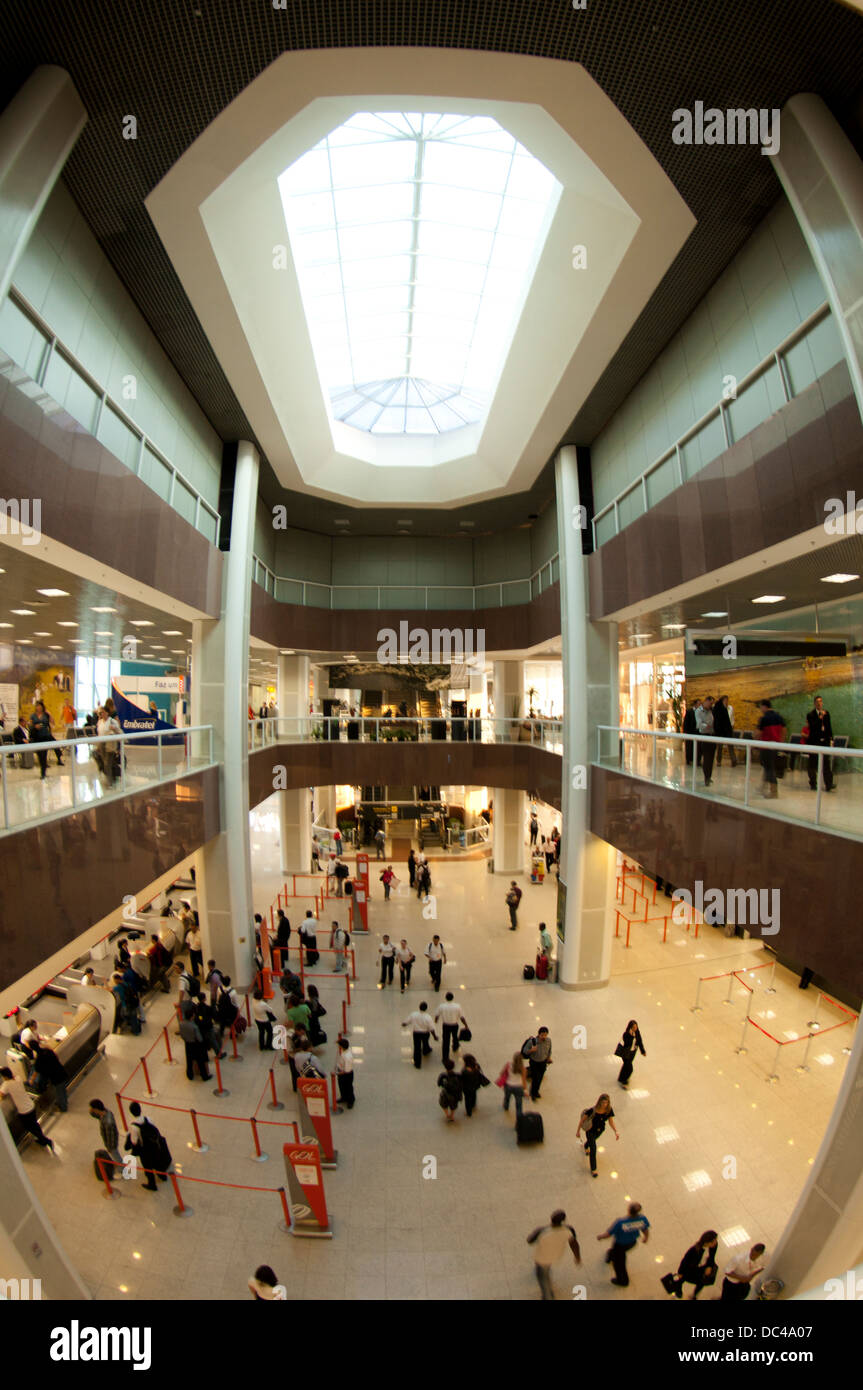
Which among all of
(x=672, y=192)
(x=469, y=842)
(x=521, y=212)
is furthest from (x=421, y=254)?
(x=469, y=842)

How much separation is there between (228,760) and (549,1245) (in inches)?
432

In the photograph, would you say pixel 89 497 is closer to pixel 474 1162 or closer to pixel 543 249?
pixel 543 249

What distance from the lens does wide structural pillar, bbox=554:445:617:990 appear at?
1484cm

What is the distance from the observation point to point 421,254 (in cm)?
1368

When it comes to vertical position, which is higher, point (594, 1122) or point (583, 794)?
point (583, 794)

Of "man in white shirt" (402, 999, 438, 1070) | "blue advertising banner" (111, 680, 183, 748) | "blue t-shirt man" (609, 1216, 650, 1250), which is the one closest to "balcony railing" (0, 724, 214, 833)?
"blue advertising banner" (111, 680, 183, 748)

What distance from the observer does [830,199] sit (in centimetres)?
639

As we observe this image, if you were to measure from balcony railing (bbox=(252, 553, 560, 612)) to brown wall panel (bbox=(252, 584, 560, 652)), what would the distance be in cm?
47

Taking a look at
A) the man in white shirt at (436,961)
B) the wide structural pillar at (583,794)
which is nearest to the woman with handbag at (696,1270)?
the man in white shirt at (436,961)

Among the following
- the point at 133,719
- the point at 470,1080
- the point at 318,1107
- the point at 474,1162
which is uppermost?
the point at 133,719

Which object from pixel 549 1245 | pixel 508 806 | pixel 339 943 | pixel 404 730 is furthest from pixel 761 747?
pixel 508 806

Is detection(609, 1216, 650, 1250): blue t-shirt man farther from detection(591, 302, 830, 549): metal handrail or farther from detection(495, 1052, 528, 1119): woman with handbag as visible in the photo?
detection(591, 302, 830, 549): metal handrail
